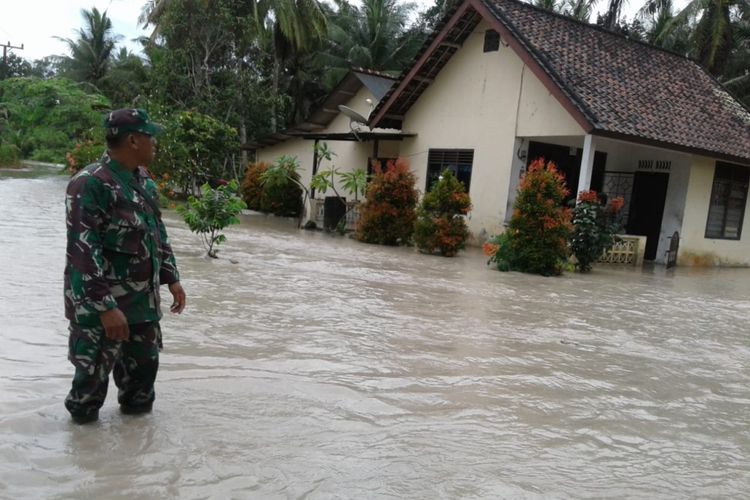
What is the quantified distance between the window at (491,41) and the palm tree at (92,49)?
31892 millimetres

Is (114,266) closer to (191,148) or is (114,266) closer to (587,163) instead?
(587,163)

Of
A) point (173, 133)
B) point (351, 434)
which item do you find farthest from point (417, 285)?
point (173, 133)

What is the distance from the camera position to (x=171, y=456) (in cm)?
309

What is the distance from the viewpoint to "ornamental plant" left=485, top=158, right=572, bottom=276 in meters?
11.0

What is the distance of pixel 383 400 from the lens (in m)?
4.11

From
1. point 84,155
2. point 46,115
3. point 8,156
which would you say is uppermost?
point 46,115

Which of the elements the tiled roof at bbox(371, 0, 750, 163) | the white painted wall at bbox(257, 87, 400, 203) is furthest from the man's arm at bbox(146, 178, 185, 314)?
the white painted wall at bbox(257, 87, 400, 203)

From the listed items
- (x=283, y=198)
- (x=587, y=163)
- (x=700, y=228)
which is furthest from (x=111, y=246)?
(x=283, y=198)

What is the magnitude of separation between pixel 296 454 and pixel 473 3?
1334 cm

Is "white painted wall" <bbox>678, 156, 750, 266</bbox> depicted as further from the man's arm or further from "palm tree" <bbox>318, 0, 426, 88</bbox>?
"palm tree" <bbox>318, 0, 426, 88</bbox>

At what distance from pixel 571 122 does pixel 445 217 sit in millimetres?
3496

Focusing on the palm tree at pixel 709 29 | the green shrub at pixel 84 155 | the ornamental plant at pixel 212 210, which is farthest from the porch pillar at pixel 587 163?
the green shrub at pixel 84 155

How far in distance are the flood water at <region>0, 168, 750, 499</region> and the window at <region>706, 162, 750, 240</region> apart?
8.39 metres

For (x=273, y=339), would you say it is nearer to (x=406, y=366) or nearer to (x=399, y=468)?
(x=406, y=366)
